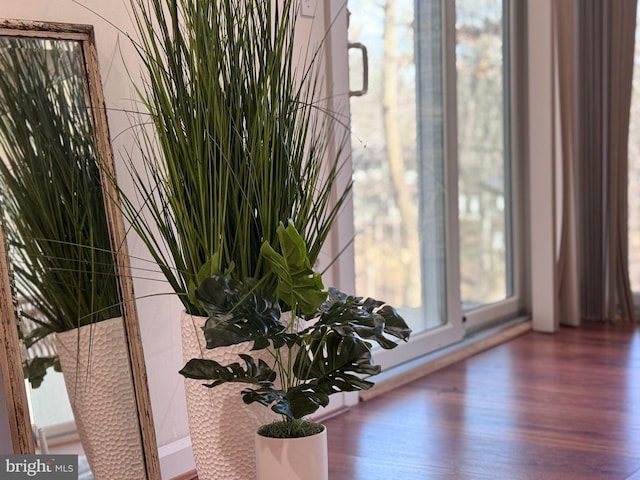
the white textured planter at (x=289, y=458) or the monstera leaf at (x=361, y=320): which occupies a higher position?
the monstera leaf at (x=361, y=320)

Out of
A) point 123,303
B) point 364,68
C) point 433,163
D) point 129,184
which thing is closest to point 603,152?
point 433,163

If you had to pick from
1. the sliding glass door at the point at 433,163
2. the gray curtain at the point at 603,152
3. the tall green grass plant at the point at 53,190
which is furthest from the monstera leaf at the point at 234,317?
the gray curtain at the point at 603,152

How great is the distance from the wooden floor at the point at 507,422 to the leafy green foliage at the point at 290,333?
672mm

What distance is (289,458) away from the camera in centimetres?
191

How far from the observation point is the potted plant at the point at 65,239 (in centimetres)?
205

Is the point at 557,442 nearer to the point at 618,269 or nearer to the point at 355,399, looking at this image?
the point at 355,399

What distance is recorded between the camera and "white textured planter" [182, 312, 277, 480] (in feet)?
6.63

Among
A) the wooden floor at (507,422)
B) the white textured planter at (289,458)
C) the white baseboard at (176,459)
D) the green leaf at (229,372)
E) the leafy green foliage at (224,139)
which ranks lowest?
the wooden floor at (507,422)

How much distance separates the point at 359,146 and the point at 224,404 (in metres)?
1.63

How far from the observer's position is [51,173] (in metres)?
2.12

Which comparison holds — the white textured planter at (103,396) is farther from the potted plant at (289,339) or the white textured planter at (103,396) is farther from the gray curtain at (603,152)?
the gray curtain at (603,152)

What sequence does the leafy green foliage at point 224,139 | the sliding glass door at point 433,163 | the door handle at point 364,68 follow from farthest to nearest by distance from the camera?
the sliding glass door at point 433,163 < the door handle at point 364,68 < the leafy green foliage at point 224,139

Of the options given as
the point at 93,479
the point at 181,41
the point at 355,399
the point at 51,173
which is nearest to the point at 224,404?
the point at 93,479

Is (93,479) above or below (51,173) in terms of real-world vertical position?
below
